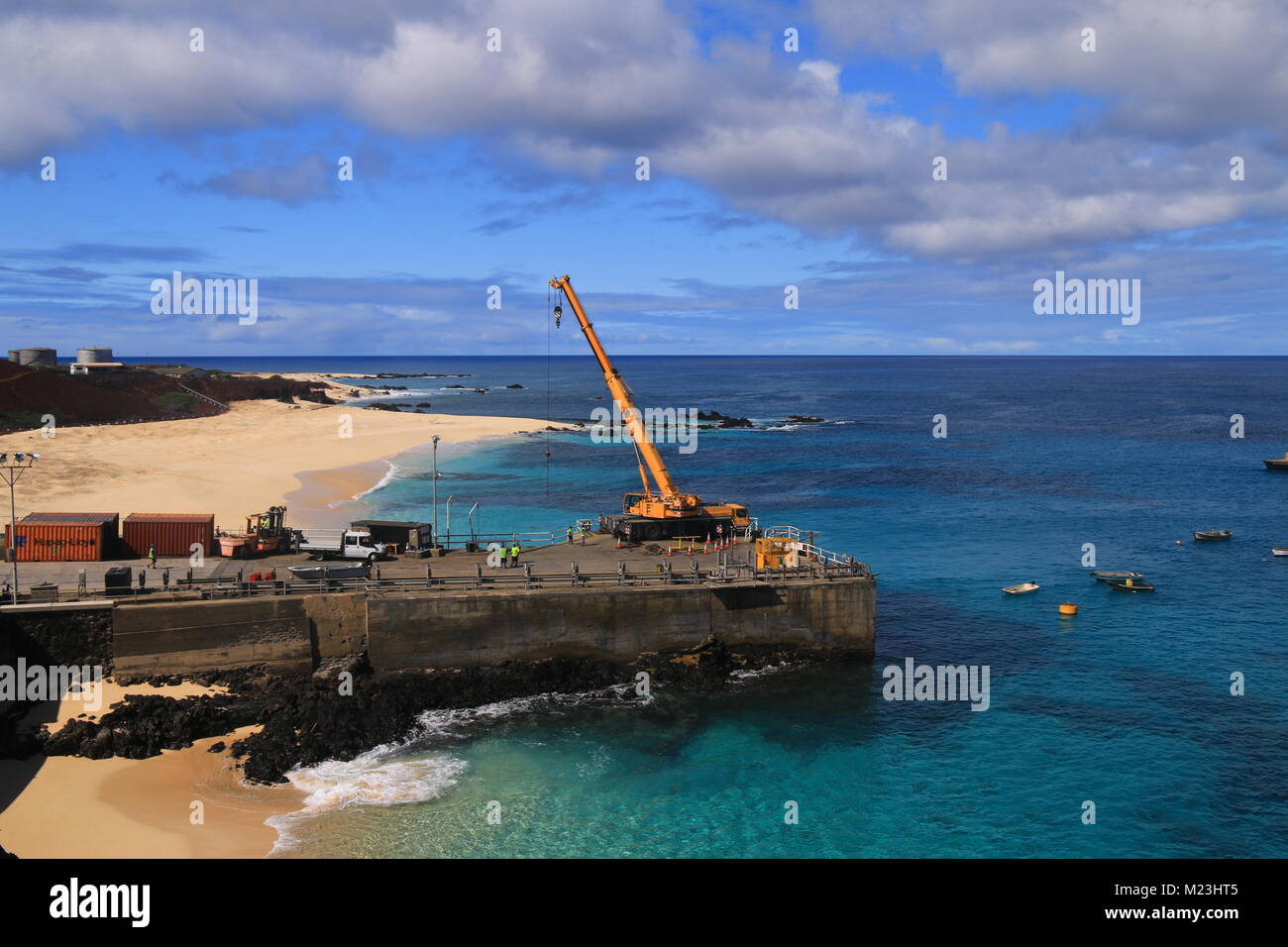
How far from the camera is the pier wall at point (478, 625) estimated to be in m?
38.8

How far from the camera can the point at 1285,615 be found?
Result: 53.6 meters

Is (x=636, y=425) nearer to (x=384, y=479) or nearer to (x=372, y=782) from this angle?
(x=372, y=782)

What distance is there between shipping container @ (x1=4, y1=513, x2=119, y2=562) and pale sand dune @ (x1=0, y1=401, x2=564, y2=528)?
20.2 m

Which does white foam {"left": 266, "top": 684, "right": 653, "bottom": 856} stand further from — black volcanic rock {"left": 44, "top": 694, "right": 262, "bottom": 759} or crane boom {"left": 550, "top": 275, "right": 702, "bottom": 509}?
crane boom {"left": 550, "top": 275, "right": 702, "bottom": 509}

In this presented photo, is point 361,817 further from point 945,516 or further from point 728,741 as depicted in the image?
point 945,516

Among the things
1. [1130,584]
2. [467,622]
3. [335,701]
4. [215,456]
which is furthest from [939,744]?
[215,456]

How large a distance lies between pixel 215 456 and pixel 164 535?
56.7 metres

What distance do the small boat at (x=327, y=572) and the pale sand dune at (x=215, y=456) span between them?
2674 cm

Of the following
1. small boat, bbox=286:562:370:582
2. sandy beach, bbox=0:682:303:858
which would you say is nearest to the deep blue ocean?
sandy beach, bbox=0:682:303:858

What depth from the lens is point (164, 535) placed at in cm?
4638

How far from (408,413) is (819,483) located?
311 ft

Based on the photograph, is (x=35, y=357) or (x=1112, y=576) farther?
(x=35, y=357)

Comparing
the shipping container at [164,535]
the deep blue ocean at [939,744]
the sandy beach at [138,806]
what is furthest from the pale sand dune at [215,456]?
the sandy beach at [138,806]

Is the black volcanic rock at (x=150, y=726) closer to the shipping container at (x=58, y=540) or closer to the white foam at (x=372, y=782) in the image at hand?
the white foam at (x=372, y=782)
